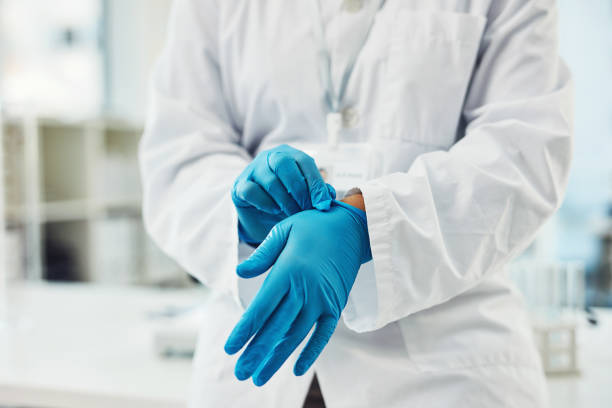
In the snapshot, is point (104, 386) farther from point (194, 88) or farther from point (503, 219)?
point (503, 219)

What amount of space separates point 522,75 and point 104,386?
897 millimetres

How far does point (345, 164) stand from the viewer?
69cm

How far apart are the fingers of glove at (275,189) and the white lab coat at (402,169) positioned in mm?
80

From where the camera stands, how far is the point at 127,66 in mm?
3604

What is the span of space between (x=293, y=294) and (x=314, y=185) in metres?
0.13

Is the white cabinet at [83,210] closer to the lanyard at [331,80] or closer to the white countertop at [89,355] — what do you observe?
the white countertop at [89,355]

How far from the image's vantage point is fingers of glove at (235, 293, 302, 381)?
1.68ft

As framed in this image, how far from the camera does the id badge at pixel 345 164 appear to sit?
0.68m

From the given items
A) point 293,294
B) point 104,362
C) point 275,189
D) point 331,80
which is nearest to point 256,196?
point 275,189

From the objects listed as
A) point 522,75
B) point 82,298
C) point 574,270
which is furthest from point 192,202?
point 82,298

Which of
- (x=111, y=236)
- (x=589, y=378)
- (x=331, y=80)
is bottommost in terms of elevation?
(x=111, y=236)

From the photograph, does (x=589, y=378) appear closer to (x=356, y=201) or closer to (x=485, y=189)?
(x=485, y=189)

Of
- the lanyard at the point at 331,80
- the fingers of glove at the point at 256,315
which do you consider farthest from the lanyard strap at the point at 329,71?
the fingers of glove at the point at 256,315

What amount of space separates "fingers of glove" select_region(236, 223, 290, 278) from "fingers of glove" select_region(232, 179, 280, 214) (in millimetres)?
51
